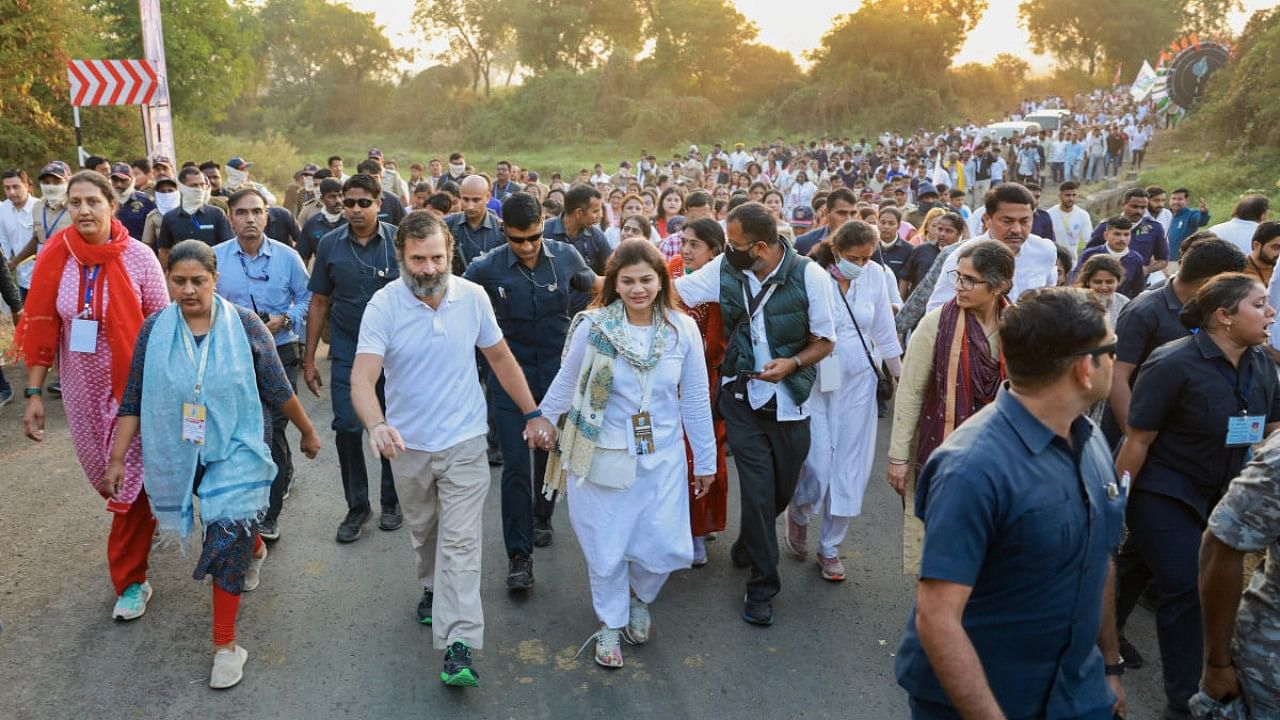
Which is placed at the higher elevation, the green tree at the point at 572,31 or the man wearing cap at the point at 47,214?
the green tree at the point at 572,31

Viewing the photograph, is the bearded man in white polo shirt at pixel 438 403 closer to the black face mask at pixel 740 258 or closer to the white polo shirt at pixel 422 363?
the white polo shirt at pixel 422 363

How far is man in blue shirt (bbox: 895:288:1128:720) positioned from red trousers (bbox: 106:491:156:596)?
4039 millimetres

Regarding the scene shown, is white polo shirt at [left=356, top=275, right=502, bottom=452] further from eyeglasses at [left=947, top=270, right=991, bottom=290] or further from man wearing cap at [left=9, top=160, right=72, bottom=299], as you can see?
man wearing cap at [left=9, top=160, right=72, bottom=299]

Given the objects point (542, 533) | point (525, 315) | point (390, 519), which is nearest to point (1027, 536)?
point (525, 315)

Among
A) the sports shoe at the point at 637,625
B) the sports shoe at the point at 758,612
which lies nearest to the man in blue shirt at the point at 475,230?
the sports shoe at the point at 637,625

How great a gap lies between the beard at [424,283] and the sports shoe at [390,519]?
7.19 ft

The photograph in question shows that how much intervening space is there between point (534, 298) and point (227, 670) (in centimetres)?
250

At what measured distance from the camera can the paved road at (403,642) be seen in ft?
13.2

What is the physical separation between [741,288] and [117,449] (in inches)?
122

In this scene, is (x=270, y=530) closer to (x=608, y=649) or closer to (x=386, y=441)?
(x=386, y=441)

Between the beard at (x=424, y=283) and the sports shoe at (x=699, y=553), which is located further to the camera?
the sports shoe at (x=699, y=553)

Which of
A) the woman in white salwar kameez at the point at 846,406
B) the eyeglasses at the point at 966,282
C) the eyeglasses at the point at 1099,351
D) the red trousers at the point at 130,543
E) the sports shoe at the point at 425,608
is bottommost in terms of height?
the sports shoe at the point at 425,608

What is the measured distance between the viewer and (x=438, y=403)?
4191 millimetres

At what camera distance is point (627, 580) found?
4406 mm
